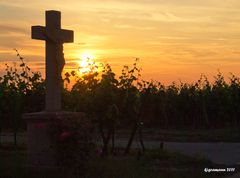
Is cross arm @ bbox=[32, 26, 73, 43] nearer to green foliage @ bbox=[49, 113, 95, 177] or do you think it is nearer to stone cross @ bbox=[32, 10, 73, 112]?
stone cross @ bbox=[32, 10, 73, 112]

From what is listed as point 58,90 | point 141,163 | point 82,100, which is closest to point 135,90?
point 82,100

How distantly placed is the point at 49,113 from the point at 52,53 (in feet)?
4.53

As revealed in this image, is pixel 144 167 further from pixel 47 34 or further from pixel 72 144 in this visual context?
pixel 47 34

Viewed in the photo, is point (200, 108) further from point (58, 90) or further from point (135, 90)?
point (58, 90)

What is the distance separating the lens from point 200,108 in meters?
32.8

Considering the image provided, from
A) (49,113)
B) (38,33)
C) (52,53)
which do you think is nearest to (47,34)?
(38,33)

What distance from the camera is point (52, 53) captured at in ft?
39.8

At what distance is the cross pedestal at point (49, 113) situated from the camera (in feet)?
37.2

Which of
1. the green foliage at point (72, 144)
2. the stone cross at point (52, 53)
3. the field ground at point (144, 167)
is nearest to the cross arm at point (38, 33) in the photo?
the stone cross at point (52, 53)

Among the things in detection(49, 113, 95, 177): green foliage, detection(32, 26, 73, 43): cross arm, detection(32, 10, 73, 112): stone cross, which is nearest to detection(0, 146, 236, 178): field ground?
detection(49, 113, 95, 177): green foliage

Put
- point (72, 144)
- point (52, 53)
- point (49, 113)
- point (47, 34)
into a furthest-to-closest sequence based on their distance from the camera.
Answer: point (52, 53)
point (47, 34)
point (49, 113)
point (72, 144)

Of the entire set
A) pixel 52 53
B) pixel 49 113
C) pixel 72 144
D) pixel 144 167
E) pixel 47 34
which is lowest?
pixel 144 167

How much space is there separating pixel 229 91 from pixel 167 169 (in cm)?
2053

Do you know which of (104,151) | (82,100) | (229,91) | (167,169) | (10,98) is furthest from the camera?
(229,91)
